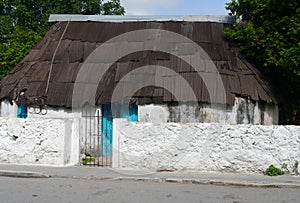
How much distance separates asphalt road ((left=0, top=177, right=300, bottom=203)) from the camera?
7.49m

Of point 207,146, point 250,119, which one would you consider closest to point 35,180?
point 207,146

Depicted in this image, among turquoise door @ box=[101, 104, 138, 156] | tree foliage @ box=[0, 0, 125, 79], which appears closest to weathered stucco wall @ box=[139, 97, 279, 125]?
turquoise door @ box=[101, 104, 138, 156]

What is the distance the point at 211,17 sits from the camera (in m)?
16.5

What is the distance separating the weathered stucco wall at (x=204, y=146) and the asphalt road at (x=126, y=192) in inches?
53.2

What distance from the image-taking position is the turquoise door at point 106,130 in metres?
13.6

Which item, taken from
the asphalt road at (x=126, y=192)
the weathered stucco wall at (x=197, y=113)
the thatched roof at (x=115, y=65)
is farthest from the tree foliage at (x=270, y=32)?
the asphalt road at (x=126, y=192)

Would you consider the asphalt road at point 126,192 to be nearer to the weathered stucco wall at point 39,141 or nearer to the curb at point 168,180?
the curb at point 168,180

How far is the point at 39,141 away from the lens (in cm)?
1109

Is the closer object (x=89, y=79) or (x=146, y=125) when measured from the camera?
(x=146, y=125)

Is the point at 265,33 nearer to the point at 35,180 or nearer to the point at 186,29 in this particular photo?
the point at 186,29

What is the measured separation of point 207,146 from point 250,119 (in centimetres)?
402

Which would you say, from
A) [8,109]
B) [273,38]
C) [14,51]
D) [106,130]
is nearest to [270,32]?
[273,38]

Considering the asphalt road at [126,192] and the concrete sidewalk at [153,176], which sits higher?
the concrete sidewalk at [153,176]

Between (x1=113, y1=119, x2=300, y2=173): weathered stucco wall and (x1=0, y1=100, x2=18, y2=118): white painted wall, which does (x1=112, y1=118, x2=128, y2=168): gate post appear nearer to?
(x1=113, y1=119, x2=300, y2=173): weathered stucco wall
